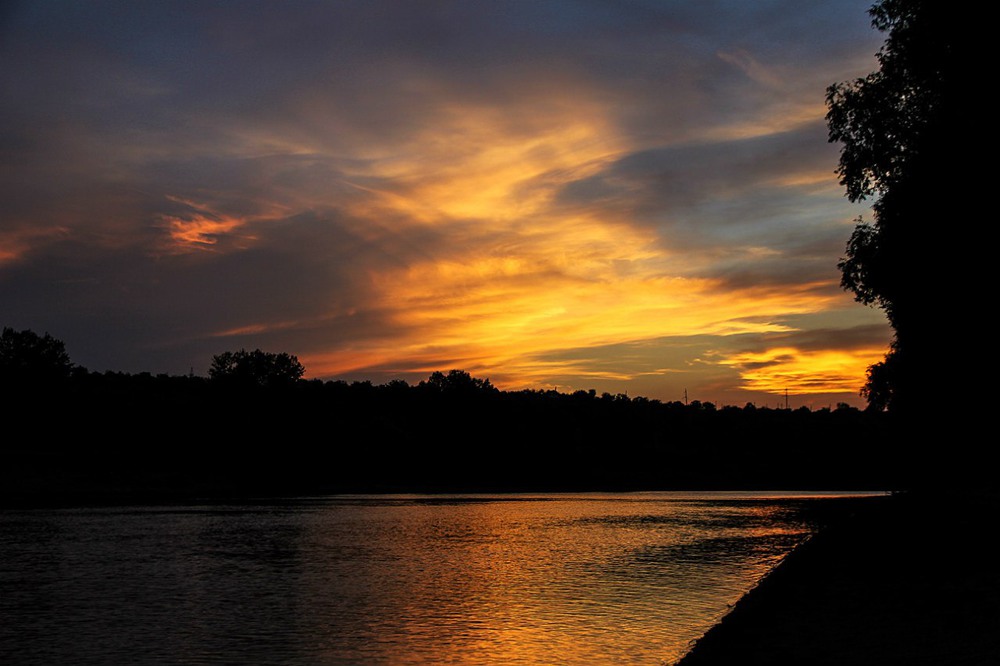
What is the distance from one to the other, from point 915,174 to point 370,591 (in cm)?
2626

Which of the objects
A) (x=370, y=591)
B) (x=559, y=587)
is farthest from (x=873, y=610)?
(x=370, y=591)

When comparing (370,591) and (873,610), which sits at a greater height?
(873,610)

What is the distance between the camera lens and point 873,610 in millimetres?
22891

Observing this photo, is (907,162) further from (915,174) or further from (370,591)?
(370,591)

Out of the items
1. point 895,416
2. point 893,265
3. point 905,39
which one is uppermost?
point 905,39

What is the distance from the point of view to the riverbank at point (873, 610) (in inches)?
708

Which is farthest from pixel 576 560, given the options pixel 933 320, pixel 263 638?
pixel 263 638

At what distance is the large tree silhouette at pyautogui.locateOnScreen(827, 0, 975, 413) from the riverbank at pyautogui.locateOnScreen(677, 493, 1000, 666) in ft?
31.1

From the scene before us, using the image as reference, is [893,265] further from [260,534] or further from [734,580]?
[260,534]

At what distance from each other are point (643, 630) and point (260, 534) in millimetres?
44841

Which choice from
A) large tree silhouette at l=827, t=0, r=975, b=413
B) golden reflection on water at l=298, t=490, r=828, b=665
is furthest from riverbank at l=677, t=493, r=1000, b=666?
large tree silhouette at l=827, t=0, r=975, b=413

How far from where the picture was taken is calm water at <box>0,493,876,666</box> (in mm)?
24938

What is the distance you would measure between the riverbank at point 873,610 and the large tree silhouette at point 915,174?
31.1 ft

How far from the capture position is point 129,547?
5519cm
